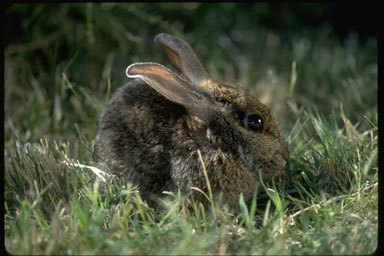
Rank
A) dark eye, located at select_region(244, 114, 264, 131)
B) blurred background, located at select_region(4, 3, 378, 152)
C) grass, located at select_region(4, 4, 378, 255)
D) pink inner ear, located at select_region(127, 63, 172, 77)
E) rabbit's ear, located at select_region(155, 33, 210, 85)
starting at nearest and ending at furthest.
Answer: grass, located at select_region(4, 4, 378, 255), pink inner ear, located at select_region(127, 63, 172, 77), dark eye, located at select_region(244, 114, 264, 131), rabbit's ear, located at select_region(155, 33, 210, 85), blurred background, located at select_region(4, 3, 378, 152)

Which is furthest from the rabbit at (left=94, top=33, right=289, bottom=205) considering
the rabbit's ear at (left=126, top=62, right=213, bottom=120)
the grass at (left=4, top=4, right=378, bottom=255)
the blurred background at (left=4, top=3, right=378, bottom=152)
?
the blurred background at (left=4, top=3, right=378, bottom=152)

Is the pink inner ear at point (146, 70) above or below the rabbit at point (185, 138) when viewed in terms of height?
above

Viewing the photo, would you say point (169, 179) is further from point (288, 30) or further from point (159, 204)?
point (288, 30)

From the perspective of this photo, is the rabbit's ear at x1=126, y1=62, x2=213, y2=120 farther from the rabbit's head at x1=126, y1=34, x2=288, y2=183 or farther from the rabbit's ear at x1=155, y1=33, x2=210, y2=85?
the rabbit's ear at x1=155, y1=33, x2=210, y2=85

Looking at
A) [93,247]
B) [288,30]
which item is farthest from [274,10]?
[93,247]

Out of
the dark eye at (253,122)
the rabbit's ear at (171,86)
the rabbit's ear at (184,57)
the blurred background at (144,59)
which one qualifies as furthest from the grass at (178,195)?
the rabbit's ear at (171,86)

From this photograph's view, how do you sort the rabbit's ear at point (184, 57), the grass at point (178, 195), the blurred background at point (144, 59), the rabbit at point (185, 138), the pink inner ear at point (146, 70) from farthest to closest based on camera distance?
the blurred background at point (144, 59), the rabbit's ear at point (184, 57), the rabbit at point (185, 138), the pink inner ear at point (146, 70), the grass at point (178, 195)

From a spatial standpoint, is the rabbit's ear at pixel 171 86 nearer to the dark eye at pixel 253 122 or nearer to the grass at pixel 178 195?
the dark eye at pixel 253 122
